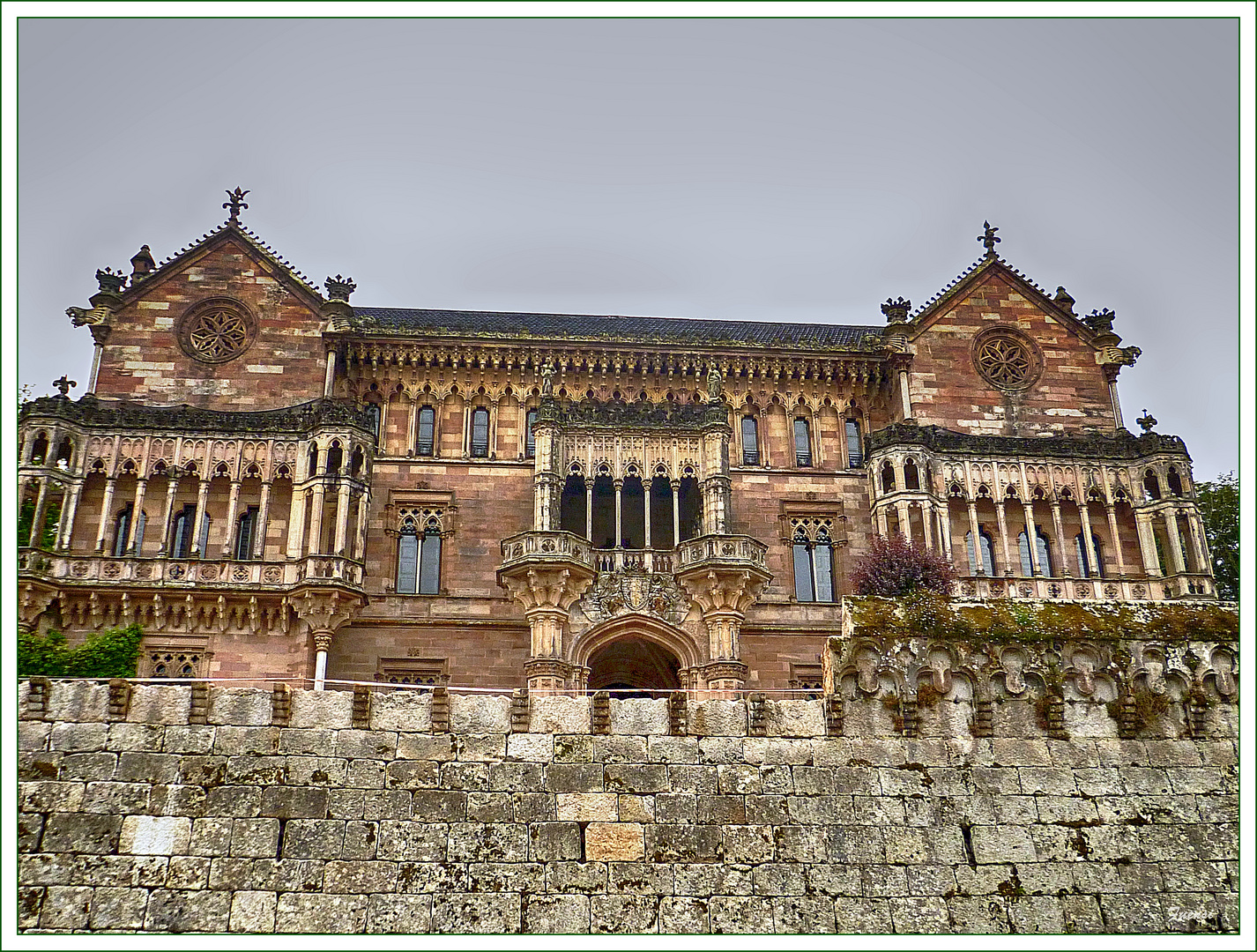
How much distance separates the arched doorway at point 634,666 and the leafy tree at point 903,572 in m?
5.82

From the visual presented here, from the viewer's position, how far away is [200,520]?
2852 centimetres

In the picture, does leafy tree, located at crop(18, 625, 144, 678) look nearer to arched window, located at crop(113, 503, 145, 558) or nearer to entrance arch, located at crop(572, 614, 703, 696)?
arched window, located at crop(113, 503, 145, 558)

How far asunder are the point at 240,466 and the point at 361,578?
4.73 m

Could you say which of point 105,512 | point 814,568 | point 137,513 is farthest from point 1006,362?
point 105,512

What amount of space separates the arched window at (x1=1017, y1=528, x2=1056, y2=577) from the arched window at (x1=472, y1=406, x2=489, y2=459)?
1606cm

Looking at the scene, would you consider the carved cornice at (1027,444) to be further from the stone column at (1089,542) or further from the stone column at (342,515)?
the stone column at (342,515)

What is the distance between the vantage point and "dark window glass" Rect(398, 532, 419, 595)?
1164 inches

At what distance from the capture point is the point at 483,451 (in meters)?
31.6

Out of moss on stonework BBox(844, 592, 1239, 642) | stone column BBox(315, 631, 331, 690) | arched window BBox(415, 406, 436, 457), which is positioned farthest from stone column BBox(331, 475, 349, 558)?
moss on stonework BBox(844, 592, 1239, 642)

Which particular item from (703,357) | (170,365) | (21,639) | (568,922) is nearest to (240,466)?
(170,365)

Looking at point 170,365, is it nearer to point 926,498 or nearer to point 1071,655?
point 926,498

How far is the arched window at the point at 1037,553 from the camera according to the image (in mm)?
30125

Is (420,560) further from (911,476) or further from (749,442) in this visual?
(911,476)

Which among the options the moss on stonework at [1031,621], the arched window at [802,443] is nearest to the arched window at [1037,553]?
the arched window at [802,443]
